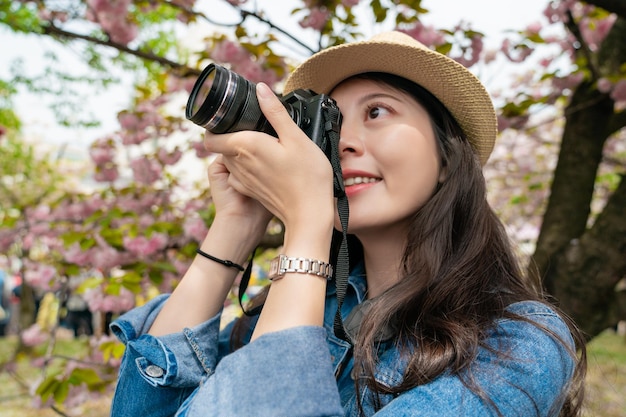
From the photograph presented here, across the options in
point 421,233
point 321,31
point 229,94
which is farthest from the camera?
point 321,31

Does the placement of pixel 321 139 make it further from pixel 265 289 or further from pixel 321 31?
pixel 321 31

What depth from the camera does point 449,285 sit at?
38.4 inches

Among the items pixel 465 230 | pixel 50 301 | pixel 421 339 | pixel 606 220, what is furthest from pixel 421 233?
pixel 50 301

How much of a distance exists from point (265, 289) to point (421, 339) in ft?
1.48

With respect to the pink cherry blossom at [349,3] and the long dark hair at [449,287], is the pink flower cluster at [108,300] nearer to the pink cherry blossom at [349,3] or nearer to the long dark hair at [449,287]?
the long dark hair at [449,287]

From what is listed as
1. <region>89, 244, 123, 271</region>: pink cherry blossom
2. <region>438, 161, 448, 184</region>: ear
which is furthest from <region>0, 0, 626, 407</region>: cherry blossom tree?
<region>438, 161, 448, 184</region>: ear

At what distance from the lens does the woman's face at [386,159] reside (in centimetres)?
102

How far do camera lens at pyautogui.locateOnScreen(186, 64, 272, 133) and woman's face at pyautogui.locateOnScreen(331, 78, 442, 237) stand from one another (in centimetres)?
21

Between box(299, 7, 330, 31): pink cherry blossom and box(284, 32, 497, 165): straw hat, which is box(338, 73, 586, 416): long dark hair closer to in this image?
box(284, 32, 497, 165): straw hat

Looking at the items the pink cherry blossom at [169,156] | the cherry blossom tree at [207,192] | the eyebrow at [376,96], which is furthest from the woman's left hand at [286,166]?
the pink cherry blossom at [169,156]

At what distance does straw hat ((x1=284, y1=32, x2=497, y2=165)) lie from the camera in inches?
42.0

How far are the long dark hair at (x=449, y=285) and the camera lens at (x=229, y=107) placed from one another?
34 cm

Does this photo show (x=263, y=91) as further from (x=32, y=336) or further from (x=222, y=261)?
(x=32, y=336)

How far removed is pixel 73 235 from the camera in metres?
2.07
